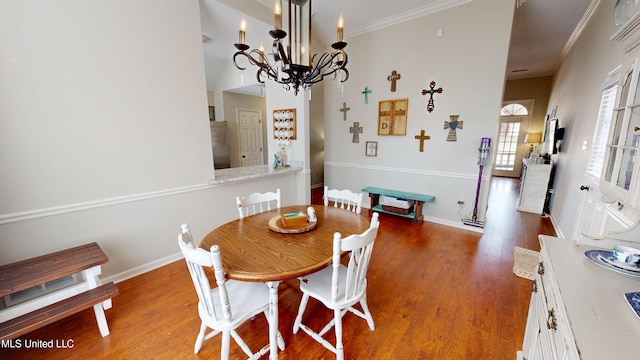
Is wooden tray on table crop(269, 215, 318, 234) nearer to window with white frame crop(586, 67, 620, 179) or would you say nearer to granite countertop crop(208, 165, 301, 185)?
granite countertop crop(208, 165, 301, 185)

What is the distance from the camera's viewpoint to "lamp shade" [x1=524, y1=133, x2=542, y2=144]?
23.4ft

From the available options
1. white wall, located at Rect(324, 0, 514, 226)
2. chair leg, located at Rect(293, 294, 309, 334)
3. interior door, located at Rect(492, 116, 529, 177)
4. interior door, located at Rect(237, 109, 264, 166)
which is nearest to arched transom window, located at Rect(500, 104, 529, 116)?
interior door, located at Rect(492, 116, 529, 177)

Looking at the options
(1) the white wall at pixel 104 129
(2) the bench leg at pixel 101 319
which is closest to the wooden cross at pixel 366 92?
(1) the white wall at pixel 104 129

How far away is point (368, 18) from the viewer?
12.2 ft

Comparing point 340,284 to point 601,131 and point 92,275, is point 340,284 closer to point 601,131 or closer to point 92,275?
point 92,275

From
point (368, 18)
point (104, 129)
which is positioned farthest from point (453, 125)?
point (104, 129)

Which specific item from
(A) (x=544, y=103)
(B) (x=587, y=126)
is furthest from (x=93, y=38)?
(A) (x=544, y=103)

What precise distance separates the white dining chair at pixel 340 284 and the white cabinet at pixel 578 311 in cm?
78

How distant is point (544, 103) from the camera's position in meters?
6.96

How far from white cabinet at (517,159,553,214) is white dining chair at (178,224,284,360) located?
495cm

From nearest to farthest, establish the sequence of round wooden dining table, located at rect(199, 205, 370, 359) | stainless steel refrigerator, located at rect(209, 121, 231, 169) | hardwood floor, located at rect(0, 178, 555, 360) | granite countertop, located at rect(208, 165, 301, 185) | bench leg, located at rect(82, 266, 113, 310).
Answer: round wooden dining table, located at rect(199, 205, 370, 359) < hardwood floor, located at rect(0, 178, 555, 360) < bench leg, located at rect(82, 266, 113, 310) < granite countertop, located at rect(208, 165, 301, 185) < stainless steel refrigerator, located at rect(209, 121, 231, 169)

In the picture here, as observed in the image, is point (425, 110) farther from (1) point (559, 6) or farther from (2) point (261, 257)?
(2) point (261, 257)

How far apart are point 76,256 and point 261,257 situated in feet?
5.24

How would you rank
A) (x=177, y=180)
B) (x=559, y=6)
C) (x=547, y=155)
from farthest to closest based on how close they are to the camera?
(x=547, y=155)
(x=559, y=6)
(x=177, y=180)
